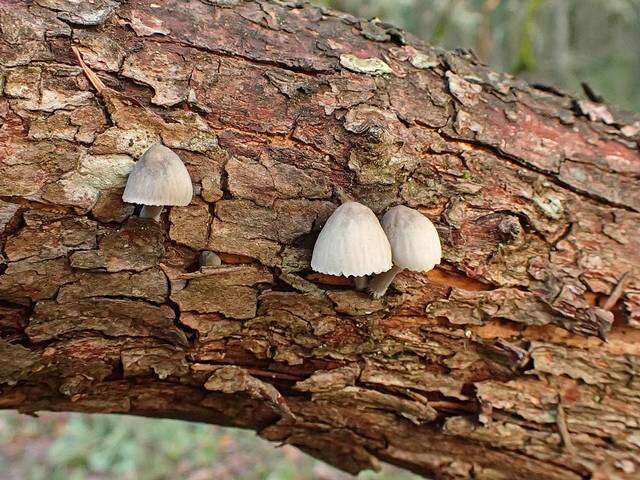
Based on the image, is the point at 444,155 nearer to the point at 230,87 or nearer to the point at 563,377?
the point at 230,87

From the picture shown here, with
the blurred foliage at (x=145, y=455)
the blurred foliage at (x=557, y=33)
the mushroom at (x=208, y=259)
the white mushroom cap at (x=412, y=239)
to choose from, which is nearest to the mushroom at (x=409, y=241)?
the white mushroom cap at (x=412, y=239)

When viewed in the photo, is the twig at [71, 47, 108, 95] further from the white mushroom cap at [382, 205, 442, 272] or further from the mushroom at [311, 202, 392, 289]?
the white mushroom cap at [382, 205, 442, 272]

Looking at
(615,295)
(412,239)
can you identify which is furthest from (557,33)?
(412,239)

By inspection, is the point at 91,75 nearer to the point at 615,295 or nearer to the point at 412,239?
the point at 412,239

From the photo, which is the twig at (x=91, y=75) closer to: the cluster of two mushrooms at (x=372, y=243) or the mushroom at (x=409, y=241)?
the cluster of two mushrooms at (x=372, y=243)

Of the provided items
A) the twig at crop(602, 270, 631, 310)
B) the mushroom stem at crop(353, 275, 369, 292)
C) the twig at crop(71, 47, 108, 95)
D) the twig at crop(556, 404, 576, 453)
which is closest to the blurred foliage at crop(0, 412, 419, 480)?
the twig at crop(556, 404, 576, 453)

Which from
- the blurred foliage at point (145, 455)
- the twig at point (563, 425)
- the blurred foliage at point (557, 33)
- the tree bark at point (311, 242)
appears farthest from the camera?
the blurred foliage at point (557, 33)

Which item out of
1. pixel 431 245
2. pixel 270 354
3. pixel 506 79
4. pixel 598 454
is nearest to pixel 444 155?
pixel 431 245
